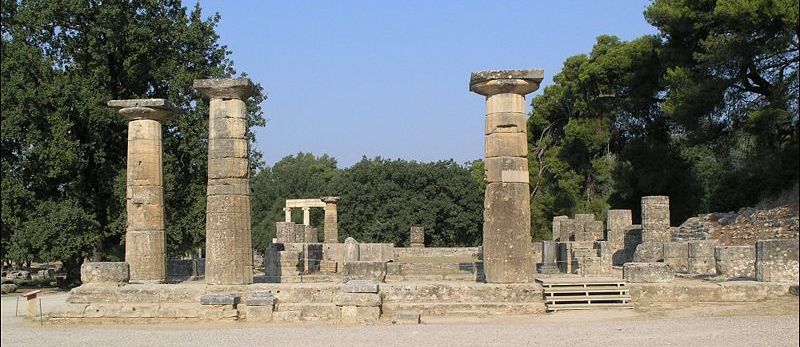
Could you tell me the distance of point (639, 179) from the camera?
34.5 meters

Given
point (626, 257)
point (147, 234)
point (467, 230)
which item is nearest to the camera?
point (147, 234)

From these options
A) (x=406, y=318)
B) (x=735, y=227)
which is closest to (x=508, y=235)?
(x=406, y=318)

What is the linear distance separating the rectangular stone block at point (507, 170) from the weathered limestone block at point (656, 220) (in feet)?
35.4

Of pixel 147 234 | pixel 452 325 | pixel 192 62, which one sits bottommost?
pixel 452 325

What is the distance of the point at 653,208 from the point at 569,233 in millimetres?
6164

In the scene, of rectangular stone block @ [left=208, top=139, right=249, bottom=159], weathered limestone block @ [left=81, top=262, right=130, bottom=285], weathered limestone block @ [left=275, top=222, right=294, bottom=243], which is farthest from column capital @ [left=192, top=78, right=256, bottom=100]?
weathered limestone block @ [left=275, top=222, right=294, bottom=243]

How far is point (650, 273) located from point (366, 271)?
5802 mm

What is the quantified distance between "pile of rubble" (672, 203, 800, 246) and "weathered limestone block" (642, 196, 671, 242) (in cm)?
175

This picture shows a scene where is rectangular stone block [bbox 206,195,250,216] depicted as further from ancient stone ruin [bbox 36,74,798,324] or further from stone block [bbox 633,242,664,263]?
stone block [bbox 633,242,664,263]

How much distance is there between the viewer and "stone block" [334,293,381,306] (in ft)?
45.4

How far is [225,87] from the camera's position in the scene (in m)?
15.5

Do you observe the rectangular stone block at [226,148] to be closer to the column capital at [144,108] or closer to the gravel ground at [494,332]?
the column capital at [144,108]

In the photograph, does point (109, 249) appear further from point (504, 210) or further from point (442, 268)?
point (504, 210)

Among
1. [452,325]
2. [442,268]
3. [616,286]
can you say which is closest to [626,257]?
[442,268]
